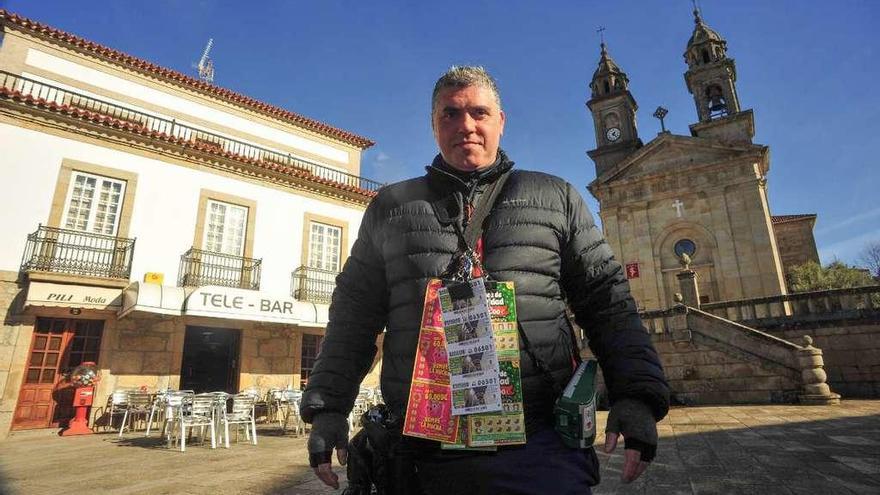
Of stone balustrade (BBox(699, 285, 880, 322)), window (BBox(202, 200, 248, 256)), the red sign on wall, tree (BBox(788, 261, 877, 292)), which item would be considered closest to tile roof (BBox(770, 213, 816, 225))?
tree (BBox(788, 261, 877, 292))

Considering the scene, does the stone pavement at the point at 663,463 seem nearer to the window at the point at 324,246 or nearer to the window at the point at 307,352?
the window at the point at 307,352

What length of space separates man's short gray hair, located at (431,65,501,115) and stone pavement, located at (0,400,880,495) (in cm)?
373

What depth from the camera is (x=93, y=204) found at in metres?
10.7

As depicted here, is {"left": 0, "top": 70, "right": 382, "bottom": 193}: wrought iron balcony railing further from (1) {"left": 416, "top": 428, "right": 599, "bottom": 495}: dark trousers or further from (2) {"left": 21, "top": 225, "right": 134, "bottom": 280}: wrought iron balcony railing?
(1) {"left": 416, "top": 428, "right": 599, "bottom": 495}: dark trousers

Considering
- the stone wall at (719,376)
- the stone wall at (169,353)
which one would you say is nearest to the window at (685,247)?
the stone wall at (719,376)

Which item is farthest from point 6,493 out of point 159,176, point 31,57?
point 31,57

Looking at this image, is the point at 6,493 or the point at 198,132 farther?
the point at 198,132

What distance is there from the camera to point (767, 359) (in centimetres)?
1052

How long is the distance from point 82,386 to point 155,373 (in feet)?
4.82

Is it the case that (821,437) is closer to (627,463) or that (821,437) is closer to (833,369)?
(627,463)

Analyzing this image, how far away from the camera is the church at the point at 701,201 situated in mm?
20359

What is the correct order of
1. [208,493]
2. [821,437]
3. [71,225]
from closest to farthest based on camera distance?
[208,493] < [821,437] < [71,225]

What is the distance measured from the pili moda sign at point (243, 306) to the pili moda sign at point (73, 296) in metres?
1.87

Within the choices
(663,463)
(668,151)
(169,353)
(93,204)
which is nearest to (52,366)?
(169,353)
